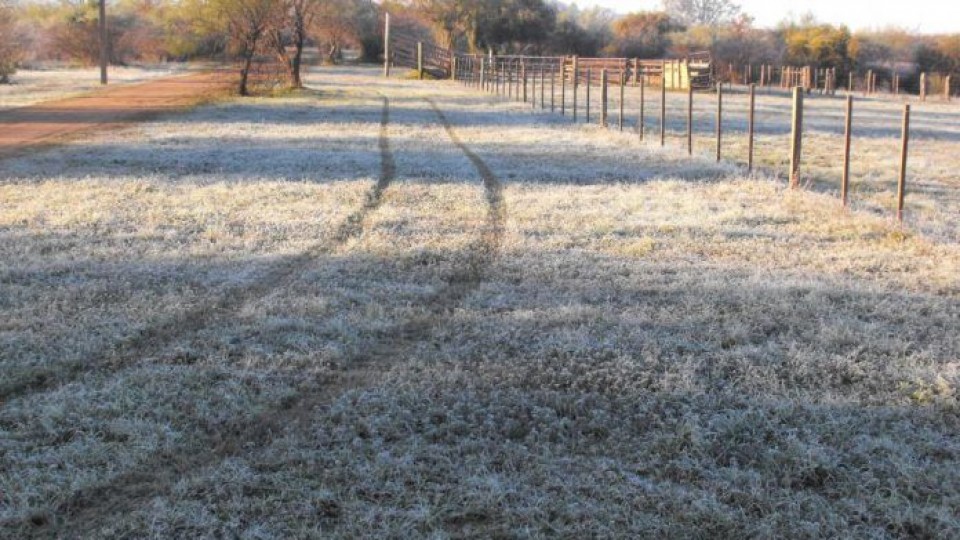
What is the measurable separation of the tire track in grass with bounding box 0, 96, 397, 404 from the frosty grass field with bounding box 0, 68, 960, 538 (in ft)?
0.07

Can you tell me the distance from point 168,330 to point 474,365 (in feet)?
6.04

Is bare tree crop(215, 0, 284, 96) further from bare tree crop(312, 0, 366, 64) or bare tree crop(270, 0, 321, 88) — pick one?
bare tree crop(312, 0, 366, 64)

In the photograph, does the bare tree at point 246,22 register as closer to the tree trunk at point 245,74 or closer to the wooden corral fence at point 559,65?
the tree trunk at point 245,74

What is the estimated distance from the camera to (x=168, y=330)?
5.28 m

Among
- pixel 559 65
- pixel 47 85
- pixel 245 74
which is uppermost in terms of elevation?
pixel 559 65

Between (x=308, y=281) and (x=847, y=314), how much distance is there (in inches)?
139

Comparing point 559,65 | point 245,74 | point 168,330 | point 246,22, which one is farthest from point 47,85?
point 168,330

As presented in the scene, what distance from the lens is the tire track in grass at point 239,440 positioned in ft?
10.8

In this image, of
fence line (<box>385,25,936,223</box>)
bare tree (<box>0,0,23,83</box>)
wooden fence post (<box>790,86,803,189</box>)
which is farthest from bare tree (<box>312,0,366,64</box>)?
wooden fence post (<box>790,86,803,189</box>)

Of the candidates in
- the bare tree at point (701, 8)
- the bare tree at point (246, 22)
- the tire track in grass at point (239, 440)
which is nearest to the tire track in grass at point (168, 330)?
the tire track in grass at point (239, 440)

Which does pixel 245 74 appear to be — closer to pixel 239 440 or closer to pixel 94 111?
pixel 94 111

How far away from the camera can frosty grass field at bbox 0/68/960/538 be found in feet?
11.1

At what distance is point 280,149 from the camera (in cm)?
1446

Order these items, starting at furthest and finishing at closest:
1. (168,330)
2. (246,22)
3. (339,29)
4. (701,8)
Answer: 1. (701,8)
2. (339,29)
3. (246,22)
4. (168,330)
